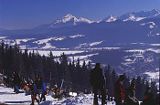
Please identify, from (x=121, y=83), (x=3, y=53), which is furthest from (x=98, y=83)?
(x=3, y=53)

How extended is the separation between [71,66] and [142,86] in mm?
22848

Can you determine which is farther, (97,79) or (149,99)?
(97,79)

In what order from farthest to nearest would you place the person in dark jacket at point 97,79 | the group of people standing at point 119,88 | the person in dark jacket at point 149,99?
the person in dark jacket at point 97,79
the group of people standing at point 119,88
the person in dark jacket at point 149,99

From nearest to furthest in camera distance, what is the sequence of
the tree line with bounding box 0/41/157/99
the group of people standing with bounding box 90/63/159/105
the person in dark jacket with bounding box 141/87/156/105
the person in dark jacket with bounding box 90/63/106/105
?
A: the person in dark jacket with bounding box 141/87/156/105 → the group of people standing with bounding box 90/63/159/105 → the person in dark jacket with bounding box 90/63/106/105 → the tree line with bounding box 0/41/157/99

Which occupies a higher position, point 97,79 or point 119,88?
point 97,79

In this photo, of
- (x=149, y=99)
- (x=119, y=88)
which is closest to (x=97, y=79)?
(x=119, y=88)

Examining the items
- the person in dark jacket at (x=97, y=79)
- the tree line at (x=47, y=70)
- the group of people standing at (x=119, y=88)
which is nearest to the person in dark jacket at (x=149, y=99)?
the group of people standing at (x=119, y=88)

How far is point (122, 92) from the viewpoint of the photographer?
22.6m

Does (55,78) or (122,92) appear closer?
(122,92)

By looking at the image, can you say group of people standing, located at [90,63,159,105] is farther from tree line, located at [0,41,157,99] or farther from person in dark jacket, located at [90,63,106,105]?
tree line, located at [0,41,157,99]

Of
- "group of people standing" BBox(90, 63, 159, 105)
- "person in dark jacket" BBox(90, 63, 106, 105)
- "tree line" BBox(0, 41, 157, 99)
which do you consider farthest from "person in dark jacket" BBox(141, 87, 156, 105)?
"tree line" BBox(0, 41, 157, 99)

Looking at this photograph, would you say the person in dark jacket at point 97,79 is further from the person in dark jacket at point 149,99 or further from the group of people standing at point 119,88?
the person in dark jacket at point 149,99

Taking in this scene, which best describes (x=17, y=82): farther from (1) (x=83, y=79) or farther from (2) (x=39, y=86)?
(1) (x=83, y=79)

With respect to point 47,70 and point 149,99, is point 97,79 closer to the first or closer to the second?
point 149,99
